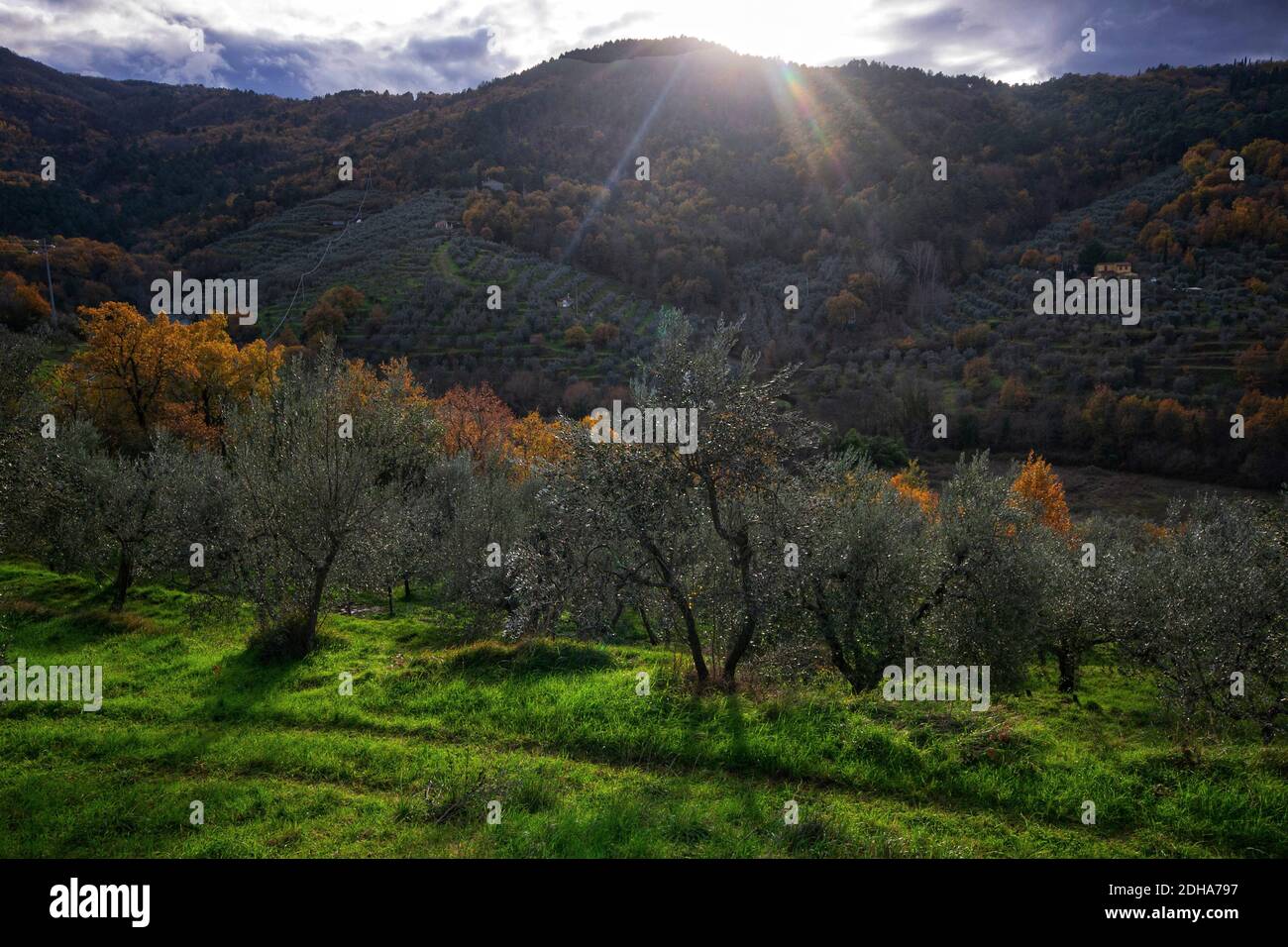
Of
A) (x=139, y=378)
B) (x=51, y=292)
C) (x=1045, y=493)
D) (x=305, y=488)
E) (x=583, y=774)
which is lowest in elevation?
(x=583, y=774)

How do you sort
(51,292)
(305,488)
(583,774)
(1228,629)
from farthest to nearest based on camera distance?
(51,292), (1228,629), (305,488), (583,774)

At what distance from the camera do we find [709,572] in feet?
48.4

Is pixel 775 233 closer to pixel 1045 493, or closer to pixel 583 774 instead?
pixel 1045 493

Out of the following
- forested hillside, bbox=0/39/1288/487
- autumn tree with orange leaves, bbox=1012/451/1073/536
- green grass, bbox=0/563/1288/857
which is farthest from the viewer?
forested hillside, bbox=0/39/1288/487

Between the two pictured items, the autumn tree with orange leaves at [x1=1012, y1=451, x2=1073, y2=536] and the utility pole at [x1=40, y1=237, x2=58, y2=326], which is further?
the utility pole at [x1=40, y1=237, x2=58, y2=326]

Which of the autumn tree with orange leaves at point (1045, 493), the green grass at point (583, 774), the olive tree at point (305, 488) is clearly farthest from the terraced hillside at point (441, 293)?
the green grass at point (583, 774)

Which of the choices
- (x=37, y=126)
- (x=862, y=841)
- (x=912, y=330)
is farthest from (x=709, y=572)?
(x=37, y=126)

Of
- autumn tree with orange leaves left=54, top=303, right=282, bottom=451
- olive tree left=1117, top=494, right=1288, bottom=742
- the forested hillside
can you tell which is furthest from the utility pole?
olive tree left=1117, top=494, right=1288, bottom=742

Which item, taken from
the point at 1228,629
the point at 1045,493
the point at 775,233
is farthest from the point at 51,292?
the point at 775,233

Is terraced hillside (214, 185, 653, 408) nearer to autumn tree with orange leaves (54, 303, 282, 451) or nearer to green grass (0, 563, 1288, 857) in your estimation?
autumn tree with orange leaves (54, 303, 282, 451)

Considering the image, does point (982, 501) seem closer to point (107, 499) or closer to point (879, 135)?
point (107, 499)

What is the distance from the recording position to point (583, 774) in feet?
34.3

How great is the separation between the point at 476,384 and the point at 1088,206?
481ft

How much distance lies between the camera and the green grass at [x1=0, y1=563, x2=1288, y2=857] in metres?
8.57
